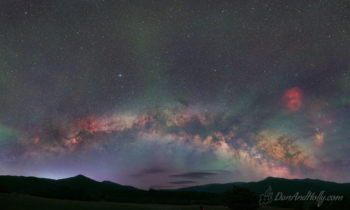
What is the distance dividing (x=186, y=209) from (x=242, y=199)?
13.9 meters

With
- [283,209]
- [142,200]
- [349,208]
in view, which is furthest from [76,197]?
[349,208]

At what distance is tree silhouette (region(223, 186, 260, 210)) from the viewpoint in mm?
39072

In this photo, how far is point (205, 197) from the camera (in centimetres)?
8538

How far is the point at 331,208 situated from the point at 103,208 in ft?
140

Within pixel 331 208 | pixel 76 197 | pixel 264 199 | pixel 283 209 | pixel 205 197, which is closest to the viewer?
pixel 331 208

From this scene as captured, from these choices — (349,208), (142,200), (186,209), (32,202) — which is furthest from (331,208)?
(32,202)

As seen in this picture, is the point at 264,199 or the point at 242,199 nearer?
the point at 242,199

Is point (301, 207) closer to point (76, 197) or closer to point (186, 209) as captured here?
point (186, 209)

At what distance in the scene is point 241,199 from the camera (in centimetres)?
3891

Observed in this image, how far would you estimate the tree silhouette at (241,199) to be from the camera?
3907cm

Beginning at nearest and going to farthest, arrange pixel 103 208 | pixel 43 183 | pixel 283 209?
pixel 103 208 → pixel 283 209 → pixel 43 183

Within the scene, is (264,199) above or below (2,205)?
below

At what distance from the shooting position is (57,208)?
1519 inches

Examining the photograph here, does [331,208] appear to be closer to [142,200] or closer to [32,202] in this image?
[142,200]
